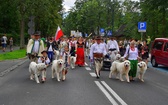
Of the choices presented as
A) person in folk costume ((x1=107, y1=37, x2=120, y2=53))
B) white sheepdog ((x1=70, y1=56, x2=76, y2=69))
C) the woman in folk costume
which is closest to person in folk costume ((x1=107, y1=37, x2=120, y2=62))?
person in folk costume ((x1=107, y1=37, x2=120, y2=53))

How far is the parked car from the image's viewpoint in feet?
65.4

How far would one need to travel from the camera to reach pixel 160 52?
67.5 feet

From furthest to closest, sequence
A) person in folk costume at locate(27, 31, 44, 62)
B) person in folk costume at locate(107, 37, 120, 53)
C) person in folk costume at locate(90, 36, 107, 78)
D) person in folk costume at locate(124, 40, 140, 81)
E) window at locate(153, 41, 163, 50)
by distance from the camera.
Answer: window at locate(153, 41, 163, 50), person in folk costume at locate(107, 37, 120, 53), person in folk costume at locate(90, 36, 107, 78), person in folk costume at locate(27, 31, 44, 62), person in folk costume at locate(124, 40, 140, 81)

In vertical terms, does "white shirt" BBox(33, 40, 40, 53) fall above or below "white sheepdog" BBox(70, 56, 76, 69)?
above

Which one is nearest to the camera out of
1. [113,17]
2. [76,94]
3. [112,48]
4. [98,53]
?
[76,94]

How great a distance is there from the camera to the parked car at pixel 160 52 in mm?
19922

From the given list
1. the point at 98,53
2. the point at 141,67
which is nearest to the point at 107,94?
the point at 141,67

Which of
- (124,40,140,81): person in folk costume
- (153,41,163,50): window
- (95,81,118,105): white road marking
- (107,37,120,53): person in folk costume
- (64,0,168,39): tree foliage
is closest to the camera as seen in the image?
(95,81,118,105): white road marking

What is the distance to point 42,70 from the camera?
12039 millimetres

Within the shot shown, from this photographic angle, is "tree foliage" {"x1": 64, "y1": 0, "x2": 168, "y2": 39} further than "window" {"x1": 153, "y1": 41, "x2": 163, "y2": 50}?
Yes

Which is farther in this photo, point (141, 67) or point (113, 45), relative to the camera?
point (113, 45)

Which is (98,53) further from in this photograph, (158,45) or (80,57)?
(158,45)

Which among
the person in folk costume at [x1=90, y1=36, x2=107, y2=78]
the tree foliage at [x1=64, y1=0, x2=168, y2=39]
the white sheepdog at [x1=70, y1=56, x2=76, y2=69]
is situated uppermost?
the tree foliage at [x1=64, y1=0, x2=168, y2=39]

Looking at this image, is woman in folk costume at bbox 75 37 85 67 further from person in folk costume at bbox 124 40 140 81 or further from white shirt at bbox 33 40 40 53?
person in folk costume at bbox 124 40 140 81
